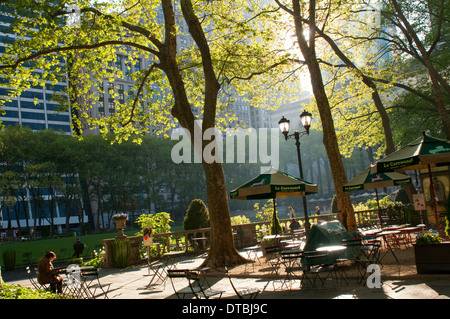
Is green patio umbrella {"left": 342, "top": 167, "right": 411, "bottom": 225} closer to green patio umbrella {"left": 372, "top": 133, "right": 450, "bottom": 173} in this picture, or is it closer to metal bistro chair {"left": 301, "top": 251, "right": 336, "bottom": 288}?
green patio umbrella {"left": 372, "top": 133, "right": 450, "bottom": 173}

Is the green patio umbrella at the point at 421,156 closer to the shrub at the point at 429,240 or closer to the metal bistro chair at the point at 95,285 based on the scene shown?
the shrub at the point at 429,240

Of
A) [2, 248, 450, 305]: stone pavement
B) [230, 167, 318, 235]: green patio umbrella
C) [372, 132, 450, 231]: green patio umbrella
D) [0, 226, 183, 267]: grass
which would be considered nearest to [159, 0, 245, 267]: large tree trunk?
[230, 167, 318, 235]: green patio umbrella

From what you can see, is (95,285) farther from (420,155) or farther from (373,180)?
(373,180)

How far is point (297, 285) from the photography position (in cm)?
941

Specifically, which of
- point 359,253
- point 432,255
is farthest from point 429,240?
point 359,253

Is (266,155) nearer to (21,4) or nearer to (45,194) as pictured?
(45,194)

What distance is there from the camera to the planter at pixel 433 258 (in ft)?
27.3

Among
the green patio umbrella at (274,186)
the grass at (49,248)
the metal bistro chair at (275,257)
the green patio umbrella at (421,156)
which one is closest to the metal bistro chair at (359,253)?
the metal bistro chair at (275,257)

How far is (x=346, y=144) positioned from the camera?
28.6 metres

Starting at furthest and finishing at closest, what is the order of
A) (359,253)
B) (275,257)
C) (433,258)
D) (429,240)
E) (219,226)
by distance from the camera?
1. (219,226)
2. (275,257)
3. (359,253)
4. (429,240)
5. (433,258)

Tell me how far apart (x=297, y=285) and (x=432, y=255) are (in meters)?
2.98

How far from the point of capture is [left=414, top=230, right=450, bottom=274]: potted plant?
8336 mm
